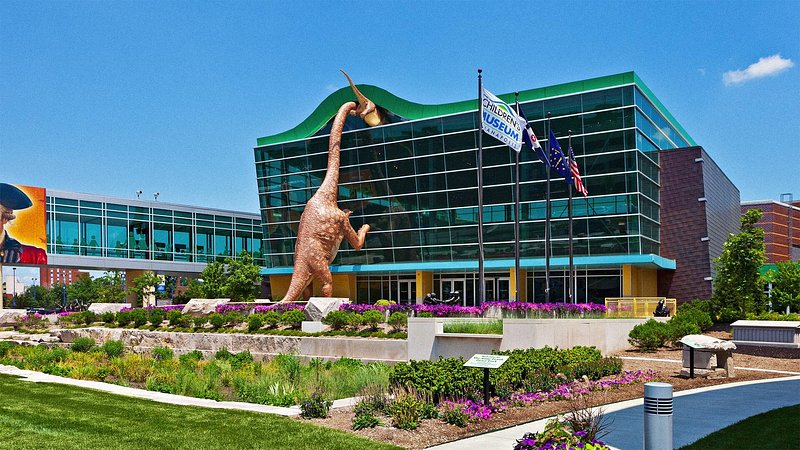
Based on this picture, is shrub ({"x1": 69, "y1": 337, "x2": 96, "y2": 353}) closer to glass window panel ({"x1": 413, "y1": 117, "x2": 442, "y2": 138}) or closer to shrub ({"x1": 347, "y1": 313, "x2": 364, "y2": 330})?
shrub ({"x1": 347, "y1": 313, "x2": 364, "y2": 330})

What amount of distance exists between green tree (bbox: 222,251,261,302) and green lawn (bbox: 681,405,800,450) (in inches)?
1846

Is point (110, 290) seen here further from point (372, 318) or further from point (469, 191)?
point (372, 318)

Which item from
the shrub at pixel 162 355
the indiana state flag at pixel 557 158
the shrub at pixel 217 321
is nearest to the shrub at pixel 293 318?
the shrub at pixel 217 321

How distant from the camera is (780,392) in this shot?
47.3 ft

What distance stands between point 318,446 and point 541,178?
3549cm

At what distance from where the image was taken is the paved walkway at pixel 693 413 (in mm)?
9747

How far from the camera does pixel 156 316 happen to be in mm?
35156

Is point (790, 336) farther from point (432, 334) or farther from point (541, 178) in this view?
point (541, 178)

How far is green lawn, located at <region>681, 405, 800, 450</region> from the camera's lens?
899cm

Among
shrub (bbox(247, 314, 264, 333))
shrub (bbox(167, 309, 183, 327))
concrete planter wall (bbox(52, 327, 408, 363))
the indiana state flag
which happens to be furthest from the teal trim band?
concrete planter wall (bbox(52, 327, 408, 363))

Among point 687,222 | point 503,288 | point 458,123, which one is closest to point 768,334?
point 687,222

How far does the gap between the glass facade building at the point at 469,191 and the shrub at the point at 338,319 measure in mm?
15767

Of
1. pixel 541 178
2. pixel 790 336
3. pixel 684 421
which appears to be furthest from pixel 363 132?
pixel 684 421

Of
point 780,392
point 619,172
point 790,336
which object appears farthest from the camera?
point 619,172
